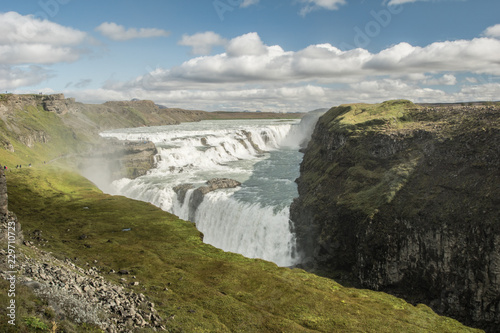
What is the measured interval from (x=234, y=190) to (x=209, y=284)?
133ft

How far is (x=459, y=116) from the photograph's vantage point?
161ft

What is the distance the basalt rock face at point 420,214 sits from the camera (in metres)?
32.0

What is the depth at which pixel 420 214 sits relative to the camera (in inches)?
1457

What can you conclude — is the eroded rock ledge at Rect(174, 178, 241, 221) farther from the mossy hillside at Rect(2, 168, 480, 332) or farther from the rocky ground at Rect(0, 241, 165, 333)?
the rocky ground at Rect(0, 241, 165, 333)

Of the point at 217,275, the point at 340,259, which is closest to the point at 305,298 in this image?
the point at 217,275

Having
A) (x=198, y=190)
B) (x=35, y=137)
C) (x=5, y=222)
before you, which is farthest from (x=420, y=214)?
(x=35, y=137)

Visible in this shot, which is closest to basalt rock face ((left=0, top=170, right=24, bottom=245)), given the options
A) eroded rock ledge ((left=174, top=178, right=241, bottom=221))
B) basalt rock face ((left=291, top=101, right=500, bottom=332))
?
basalt rock face ((left=291, top=101, right=500, bottom=332))

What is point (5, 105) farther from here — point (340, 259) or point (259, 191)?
point (340, 259)

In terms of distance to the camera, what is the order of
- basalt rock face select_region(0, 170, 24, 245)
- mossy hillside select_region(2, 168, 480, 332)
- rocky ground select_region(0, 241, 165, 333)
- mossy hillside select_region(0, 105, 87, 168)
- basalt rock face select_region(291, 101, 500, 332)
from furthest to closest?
mossy hillside select_region(0, 105, 87, 168) < basalt rock face select_region(291, 101, 500, 332) < mossy hillside select_region(2, 168, 480, 332) < basalt rock face select_region(0, 170, 24, 245) < rocky ground select_region(0, 241, 165, 333)

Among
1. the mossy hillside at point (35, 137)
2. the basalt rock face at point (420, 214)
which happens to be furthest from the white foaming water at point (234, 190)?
the mossy hillside at point (35, 137)

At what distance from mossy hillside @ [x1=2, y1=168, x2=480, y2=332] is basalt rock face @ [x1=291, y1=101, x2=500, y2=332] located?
28.7ft

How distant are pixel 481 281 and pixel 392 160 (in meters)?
21.7

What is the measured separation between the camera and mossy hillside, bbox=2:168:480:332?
68.0 ft

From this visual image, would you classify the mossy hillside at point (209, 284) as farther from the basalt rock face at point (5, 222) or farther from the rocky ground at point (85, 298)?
the basalt rock face at point (5, 222)
